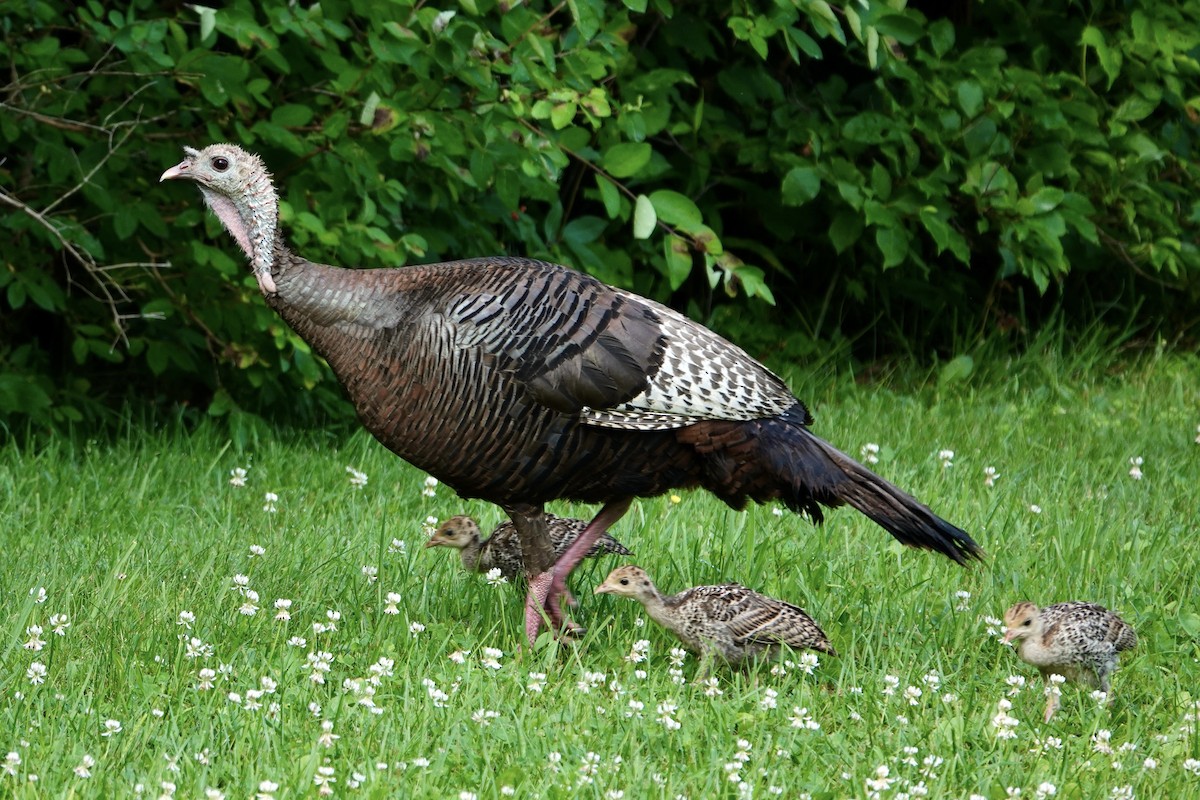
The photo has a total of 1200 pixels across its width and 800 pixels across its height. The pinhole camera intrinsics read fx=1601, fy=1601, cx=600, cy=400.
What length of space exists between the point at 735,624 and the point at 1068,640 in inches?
35.2

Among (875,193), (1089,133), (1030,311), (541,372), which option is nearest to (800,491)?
(541,372)

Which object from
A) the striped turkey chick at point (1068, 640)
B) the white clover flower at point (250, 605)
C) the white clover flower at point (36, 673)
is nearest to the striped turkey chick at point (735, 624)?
the striped turkey chick at point (1068, 640)

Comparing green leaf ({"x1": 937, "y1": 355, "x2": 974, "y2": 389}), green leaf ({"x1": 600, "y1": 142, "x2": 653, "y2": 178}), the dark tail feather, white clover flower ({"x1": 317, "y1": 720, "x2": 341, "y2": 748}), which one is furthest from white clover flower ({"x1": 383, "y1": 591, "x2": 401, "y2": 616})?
green leaf ({"x1": 937, "y1": 355, "x2": 974, "y2": 389})

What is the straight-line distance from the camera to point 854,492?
15.4ft

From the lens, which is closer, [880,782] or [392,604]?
[880,782]

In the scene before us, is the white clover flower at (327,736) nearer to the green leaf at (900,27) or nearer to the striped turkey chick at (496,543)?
the striped turkey chick at (496,543)

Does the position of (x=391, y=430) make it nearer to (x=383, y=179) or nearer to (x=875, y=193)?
(x=383, y=179)

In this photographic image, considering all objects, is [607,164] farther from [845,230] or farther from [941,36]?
[941,36]

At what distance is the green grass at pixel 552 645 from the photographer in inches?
147

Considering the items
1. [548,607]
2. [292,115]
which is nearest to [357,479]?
[292,115]

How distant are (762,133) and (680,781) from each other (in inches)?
212

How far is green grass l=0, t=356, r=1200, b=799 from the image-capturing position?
12.3 feet

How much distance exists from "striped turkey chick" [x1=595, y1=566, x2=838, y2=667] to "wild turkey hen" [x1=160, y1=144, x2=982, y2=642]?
0.35 metres

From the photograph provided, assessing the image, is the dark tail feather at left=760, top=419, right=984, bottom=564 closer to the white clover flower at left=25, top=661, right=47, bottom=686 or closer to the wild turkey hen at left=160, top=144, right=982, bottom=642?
the wild turkey hen at left=160, top=144, right=982, bottom=642
